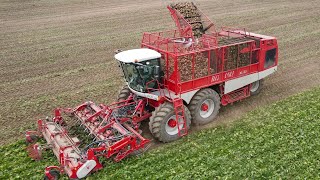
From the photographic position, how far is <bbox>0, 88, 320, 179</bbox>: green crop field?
799cm

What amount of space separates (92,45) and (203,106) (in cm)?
1019

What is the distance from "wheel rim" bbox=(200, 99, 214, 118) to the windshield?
5.63 ft

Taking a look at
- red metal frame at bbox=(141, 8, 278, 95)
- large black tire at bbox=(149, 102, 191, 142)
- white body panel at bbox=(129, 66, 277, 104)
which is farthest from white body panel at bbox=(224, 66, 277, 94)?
large black tire at bbox=(149, 102, 191, 142)

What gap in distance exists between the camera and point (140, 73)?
30.2 ft

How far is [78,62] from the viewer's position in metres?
16.2

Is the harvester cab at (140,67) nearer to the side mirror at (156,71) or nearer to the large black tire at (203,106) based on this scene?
the side mirror at (156,71)

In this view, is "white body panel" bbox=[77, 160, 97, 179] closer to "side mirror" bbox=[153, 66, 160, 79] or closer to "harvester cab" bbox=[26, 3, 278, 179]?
"harvester cab" bbox=[26, 3, 278, 179]

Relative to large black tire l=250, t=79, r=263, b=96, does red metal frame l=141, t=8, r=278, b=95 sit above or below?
above

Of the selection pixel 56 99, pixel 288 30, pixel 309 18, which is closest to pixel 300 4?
pixel 309 18

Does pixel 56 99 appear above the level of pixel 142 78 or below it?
below

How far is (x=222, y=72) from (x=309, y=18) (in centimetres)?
1571

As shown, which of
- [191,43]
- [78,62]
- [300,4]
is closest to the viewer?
[191,43]

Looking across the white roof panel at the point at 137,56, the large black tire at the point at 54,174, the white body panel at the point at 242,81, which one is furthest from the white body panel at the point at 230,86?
the large black tire at the point at 54,174

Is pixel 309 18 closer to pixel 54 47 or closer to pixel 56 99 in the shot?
pixel 54 47
